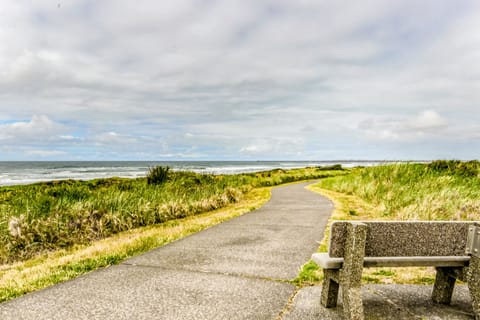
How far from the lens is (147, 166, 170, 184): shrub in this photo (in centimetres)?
1491

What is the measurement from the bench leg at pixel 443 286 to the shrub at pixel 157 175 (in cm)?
1213

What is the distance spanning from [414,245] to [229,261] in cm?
292

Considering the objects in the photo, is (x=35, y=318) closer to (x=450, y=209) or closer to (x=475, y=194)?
(x=450, y=209)

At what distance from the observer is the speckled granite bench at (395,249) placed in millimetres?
2959

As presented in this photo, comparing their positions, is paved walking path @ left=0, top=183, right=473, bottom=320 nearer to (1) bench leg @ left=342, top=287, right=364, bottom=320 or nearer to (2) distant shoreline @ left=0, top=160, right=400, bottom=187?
(1) bench leg @ left=342, top=287, right=364, bottom=320

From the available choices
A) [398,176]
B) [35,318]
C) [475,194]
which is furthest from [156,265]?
[398,176]

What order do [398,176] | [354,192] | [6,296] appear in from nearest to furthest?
1. [6,296]
2. [398,176]
3. [354,192]

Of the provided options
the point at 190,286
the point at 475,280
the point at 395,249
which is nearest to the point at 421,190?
the point at 475,280

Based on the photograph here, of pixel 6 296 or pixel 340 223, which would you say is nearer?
pixel 340 223

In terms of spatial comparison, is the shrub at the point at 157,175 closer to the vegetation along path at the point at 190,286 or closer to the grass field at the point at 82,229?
the grass field at the point at 82,229

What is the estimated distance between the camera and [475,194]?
32.3ft

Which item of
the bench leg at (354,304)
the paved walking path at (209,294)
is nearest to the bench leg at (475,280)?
the paved walking path at (209,294)

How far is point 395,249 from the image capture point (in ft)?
10.3

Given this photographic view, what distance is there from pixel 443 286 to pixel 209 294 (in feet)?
8.39
